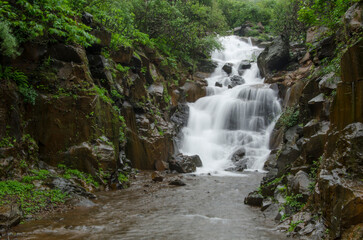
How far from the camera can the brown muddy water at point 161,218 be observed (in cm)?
607

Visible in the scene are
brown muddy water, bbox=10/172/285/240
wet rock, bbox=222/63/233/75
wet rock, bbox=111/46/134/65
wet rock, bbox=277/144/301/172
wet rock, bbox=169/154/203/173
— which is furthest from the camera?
wet rock, bbox=222/63/233/75

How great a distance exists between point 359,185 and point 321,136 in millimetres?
3142

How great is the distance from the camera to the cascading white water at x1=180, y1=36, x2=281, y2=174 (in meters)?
18.1

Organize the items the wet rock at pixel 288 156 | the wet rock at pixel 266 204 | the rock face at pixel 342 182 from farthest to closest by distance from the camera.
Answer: the wet rock at pixel 288 156
the wet rock at pixel 266 204
the rock face at pixel 342 182

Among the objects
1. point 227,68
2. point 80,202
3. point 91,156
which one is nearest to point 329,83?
point 80,202

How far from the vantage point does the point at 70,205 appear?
26.5 ft

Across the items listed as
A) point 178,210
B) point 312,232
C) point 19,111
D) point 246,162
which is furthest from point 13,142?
point 246,162

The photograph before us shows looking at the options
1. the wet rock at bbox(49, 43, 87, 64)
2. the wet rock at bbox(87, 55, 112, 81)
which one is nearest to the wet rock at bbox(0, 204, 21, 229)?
the wet rock at bbox(49, 43, 87, 64)

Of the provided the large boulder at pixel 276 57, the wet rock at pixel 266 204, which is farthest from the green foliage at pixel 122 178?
the large boulder at pixel 276 57

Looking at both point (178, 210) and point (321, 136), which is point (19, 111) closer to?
point (178, 210)

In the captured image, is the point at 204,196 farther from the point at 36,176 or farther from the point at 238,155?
the point at 238,155

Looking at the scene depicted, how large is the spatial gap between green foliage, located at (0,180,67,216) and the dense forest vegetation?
3.90 metres

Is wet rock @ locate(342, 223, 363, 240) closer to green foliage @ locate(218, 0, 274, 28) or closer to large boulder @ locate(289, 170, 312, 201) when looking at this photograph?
large boulder @ locate(289, 170, 312, 201)

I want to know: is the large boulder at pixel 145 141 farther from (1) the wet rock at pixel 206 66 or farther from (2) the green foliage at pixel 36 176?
(1) the wet rock at pixel 206 66
